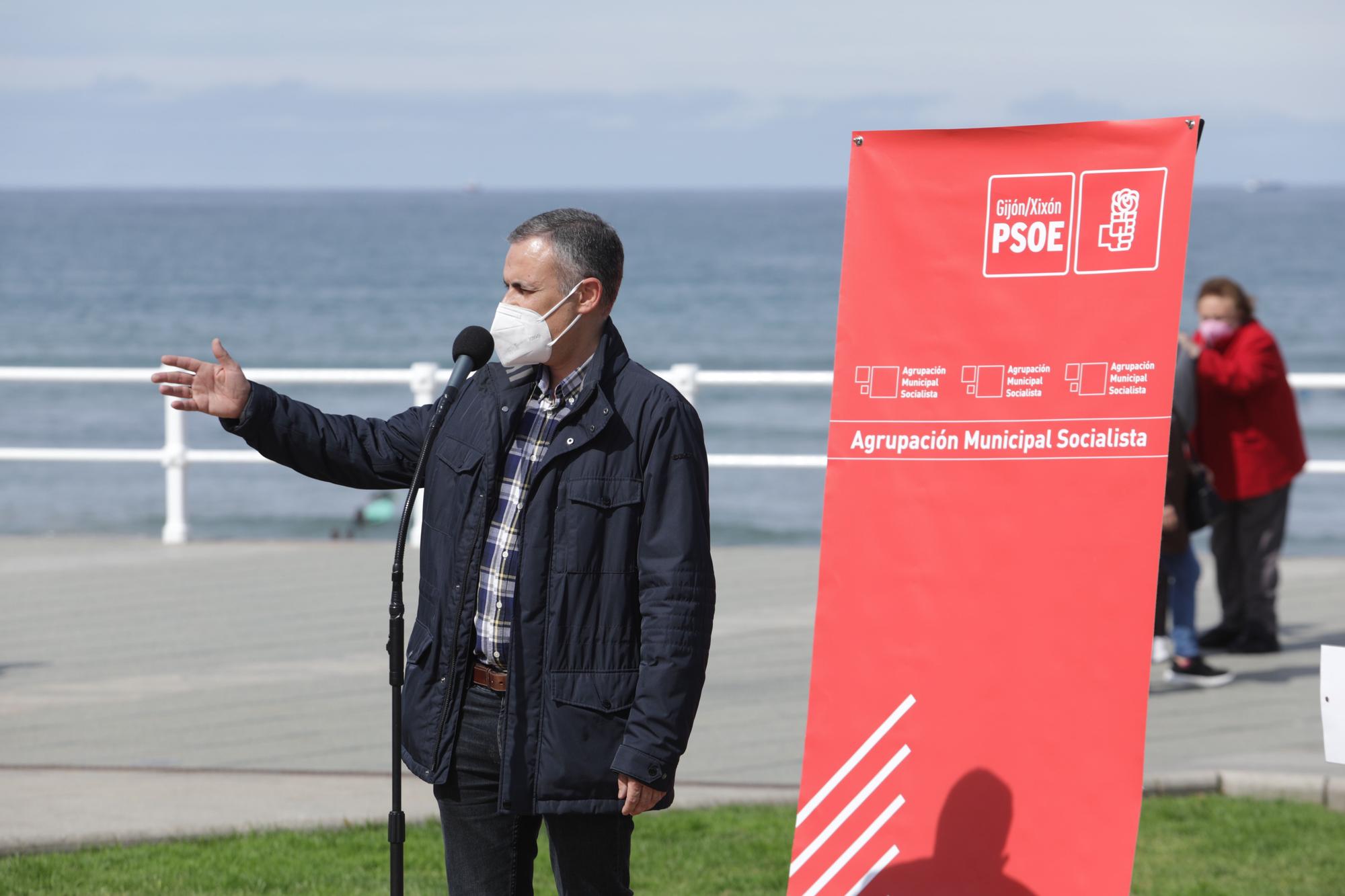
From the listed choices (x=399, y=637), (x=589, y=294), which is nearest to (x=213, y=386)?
(x=399, y=637)

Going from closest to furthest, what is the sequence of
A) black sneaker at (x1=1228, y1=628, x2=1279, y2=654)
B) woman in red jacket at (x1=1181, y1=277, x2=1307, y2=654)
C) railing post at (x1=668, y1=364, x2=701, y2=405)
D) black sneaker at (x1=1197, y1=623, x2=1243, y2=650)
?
woman in red jacket at (x1=1181, y1=277, x2=1307, y2=654) → black sneaker at (x1=1228, y1=628, x2=1279, y2=654) → black sneaker at (x1=1197, y1=623, x2=1243, y2=650) → railing post at (x1=668, y1=364, x2=701, y2=405)

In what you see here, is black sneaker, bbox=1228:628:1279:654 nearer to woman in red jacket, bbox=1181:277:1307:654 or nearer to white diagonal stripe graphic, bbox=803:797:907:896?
woman in red jacket, bbox=1181:277:1307:654

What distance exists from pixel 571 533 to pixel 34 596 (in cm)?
777

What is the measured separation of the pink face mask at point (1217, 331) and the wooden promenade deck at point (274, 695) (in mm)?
1711

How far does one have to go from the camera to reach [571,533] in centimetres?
347

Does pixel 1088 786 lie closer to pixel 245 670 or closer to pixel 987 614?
pixel 987 614

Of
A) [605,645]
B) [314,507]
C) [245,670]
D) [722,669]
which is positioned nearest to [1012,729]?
[605,645]

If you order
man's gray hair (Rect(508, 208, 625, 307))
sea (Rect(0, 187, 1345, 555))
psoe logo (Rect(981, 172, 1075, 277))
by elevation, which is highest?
psoe logo (Rect(981, 172, 1075, 277))

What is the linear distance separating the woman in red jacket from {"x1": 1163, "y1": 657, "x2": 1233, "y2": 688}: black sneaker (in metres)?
0.79

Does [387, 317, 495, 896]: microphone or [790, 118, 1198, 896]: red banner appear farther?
[790, 118, 1198, 896]: red banner

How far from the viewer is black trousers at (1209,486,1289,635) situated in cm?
907

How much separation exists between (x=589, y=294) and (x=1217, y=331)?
6190 millimetres

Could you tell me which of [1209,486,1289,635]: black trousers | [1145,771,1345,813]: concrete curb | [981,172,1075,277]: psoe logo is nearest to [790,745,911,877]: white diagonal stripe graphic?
[981,172,1075,277]: psoe logo

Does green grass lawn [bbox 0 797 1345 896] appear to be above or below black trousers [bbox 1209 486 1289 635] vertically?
below
